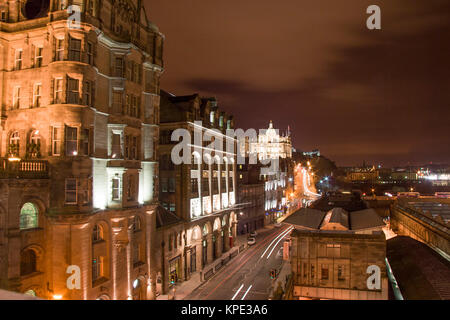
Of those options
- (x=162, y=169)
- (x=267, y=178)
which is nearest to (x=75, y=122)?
(x=162, y=169)

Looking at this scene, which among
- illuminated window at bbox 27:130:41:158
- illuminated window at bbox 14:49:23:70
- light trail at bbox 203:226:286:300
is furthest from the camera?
light trail at bbox 203:226:286:300

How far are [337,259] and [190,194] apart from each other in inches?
899

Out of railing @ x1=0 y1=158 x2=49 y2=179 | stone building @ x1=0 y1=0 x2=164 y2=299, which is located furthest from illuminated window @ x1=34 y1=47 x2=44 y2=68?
railing @ x1=0 y1=158 x2=49 y2=179

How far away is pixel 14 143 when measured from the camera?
1131 inches

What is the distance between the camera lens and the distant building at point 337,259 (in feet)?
111

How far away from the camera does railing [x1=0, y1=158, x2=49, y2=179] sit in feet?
78.5

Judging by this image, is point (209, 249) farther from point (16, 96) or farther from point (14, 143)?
point (16, 96)

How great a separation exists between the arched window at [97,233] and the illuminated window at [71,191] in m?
3.93

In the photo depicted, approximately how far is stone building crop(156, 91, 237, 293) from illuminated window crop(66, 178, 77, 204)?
46.8 feet

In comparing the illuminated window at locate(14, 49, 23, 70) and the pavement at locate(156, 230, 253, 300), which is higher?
the illuminated window at locate(14, 49, 23, 70)

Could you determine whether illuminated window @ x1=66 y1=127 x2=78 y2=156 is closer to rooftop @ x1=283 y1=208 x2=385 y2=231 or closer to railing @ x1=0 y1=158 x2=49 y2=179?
railing @ x1=0 y1=158 x2=49 y2=179

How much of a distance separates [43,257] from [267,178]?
76337 millimetres

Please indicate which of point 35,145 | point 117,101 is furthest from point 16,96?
point 117,101

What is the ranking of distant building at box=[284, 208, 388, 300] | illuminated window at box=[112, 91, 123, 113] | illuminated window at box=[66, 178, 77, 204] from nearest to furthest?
illuminated window at box=[66, 178, 77, 204] → illuminated window at box=[112, 91, 123, 113] → distant building at box=[284, 208, 388, 300]
